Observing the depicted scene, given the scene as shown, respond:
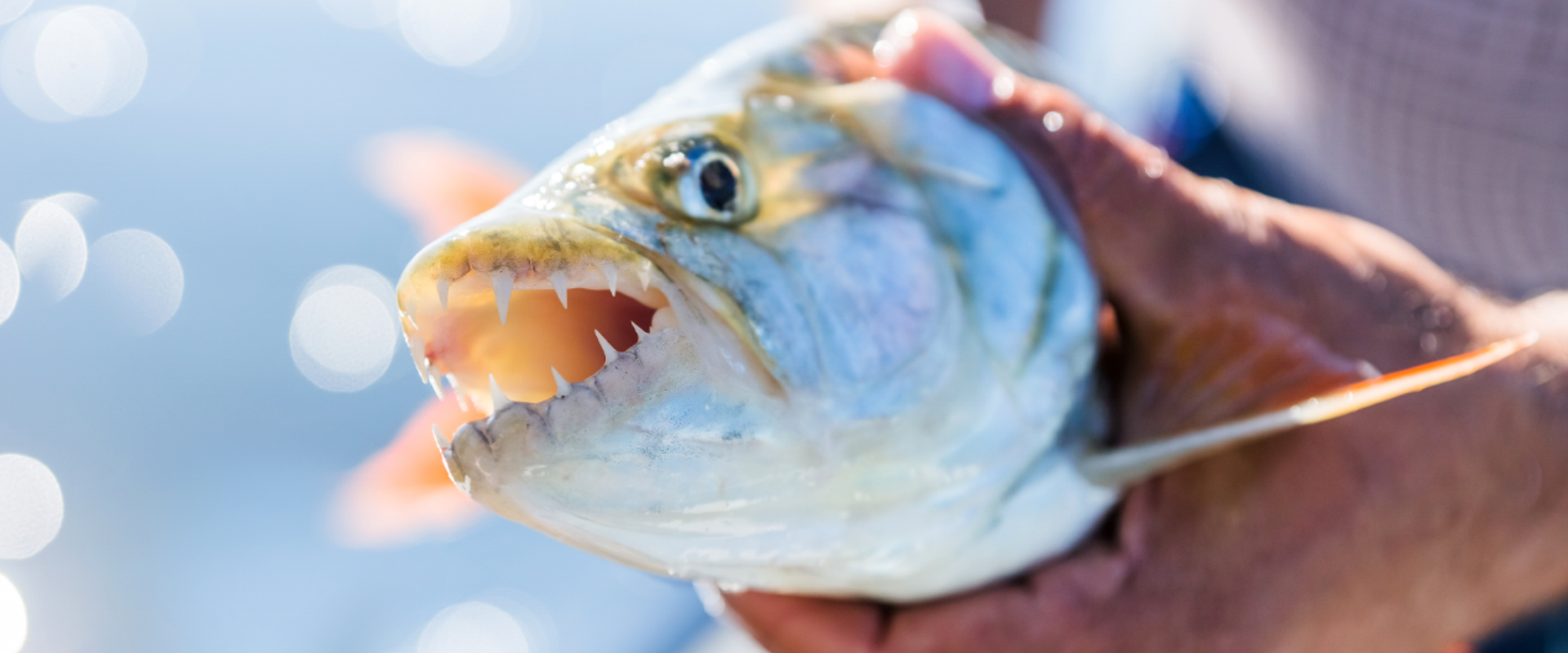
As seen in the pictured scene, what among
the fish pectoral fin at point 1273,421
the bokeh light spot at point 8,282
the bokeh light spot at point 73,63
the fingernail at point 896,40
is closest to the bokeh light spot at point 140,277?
the bokeh light spot at point 8,282

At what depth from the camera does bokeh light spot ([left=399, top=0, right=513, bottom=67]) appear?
349 centimetres

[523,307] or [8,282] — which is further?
[8,282]

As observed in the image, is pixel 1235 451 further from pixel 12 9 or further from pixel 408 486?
pixel 12 9

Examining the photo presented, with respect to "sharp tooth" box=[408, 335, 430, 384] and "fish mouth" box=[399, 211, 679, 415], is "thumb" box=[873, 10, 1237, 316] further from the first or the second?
"sharp tooth" box=[408, 335, 430, 384]

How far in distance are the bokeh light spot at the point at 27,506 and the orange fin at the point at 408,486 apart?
53.7 inches

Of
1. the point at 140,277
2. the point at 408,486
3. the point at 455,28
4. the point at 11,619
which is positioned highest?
the point at 455,28

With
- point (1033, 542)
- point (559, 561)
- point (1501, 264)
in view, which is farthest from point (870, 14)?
point (559, 561)

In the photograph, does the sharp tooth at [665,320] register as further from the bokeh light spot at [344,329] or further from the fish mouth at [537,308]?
the bokeh light spot at [344,329]

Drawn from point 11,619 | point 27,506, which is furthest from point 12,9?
point 11,619

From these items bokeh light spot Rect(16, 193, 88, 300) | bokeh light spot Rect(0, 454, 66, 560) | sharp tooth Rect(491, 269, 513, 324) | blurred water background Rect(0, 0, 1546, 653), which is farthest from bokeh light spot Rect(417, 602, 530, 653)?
sharp tooth Rect(491, 269, 513, 324)

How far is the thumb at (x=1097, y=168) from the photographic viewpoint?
3.36 feet

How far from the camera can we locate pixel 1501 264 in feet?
5.83

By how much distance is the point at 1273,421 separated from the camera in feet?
2.87

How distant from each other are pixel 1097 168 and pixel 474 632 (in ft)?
6.24
